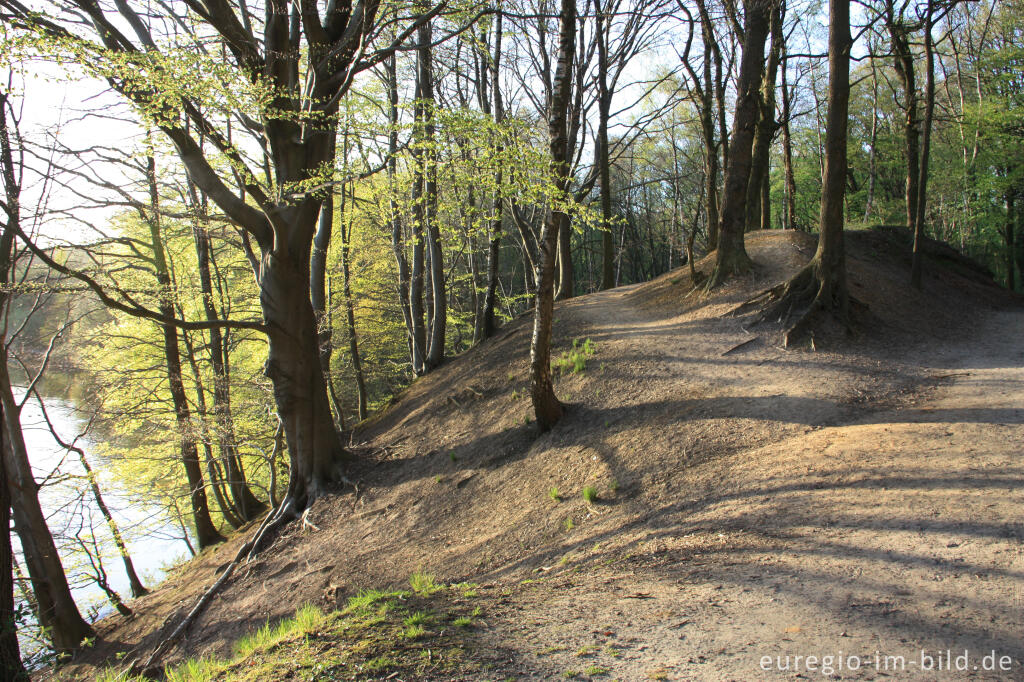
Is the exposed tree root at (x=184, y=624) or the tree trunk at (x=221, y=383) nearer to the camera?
the exposed tree root at (x=184, y=624)

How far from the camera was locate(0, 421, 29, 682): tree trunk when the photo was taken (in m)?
5.14

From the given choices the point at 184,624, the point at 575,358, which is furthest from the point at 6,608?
the point at 575,358

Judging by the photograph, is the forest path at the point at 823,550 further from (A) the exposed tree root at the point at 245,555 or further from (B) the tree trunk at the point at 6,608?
(A) the exposed tree root at the point at 245,555

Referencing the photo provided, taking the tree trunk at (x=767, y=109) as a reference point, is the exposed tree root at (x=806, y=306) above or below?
below

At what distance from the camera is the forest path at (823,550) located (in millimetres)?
3100

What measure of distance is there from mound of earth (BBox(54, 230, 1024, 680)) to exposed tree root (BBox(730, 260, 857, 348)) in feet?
0.88

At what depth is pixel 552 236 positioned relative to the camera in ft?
25.4

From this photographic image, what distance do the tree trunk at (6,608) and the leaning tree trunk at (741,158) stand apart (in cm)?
1092

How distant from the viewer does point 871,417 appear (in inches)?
246

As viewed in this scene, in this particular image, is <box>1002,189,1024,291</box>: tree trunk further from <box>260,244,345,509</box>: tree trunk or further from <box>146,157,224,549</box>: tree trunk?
<box>146,157,224,549</box>: tree trunk

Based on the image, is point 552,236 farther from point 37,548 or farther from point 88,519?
point 88,519

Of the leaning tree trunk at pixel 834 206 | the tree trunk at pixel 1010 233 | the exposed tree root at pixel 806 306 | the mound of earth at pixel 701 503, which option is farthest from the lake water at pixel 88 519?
the tree trunk at pixel 1010 233

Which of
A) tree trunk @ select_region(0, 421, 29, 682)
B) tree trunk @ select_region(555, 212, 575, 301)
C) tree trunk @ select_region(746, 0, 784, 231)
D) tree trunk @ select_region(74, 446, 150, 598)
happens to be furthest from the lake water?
tree trunk @ select_region(746, 0, 784, 231)

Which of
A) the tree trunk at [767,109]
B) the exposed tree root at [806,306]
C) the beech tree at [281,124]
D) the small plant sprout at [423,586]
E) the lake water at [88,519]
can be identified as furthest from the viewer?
the tree trunk at [767,109]
